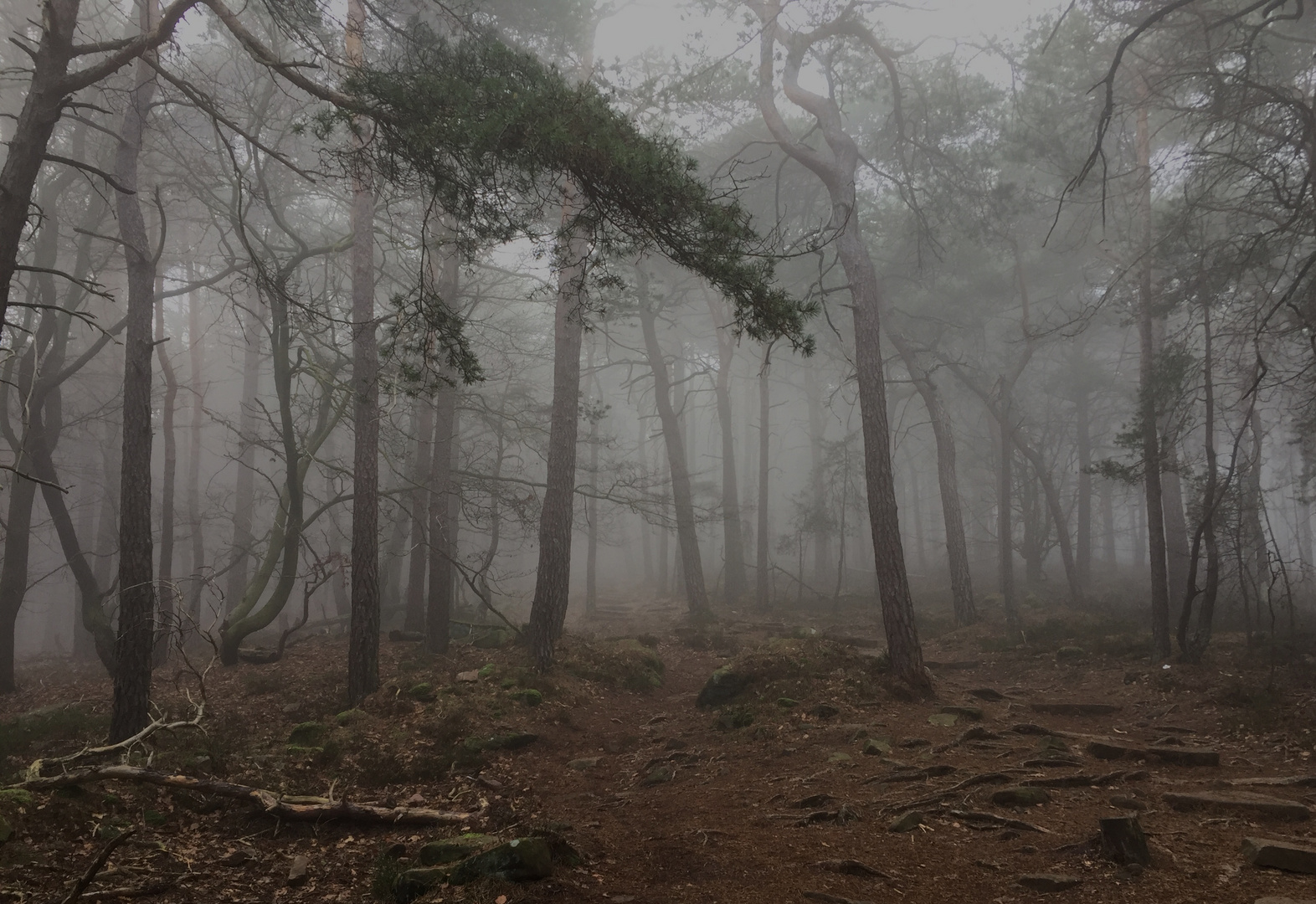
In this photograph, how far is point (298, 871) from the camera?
18.6 ft

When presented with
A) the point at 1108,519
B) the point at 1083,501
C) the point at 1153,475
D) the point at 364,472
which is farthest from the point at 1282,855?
the point at 1108,519

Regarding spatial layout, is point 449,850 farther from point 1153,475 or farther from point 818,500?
point 818,500

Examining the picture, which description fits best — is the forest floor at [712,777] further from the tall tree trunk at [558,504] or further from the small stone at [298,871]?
the tall tree trunk at [558,504]

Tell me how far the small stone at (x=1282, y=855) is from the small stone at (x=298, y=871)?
6.56m

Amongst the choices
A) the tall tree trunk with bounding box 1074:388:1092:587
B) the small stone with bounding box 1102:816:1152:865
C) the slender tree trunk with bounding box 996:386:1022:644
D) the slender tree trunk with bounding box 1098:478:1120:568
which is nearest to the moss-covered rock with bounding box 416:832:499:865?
Answer: the small stone with bounding box 1102:816:1152:865

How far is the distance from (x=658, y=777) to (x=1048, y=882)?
4.28m

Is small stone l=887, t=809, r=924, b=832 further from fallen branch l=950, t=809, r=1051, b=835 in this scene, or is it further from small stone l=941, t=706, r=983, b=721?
small stone l=941, t=706, r=983, b=721

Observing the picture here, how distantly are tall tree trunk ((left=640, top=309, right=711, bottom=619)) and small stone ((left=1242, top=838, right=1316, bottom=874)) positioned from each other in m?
15.7

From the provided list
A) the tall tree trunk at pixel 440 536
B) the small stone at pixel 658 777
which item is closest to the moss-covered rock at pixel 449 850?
the small stone at pixel 658 777

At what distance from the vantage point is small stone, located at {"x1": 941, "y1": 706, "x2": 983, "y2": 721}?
9.64 m

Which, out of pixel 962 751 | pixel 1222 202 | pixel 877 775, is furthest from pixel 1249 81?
pixel 877 775

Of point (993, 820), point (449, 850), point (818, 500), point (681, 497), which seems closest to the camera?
point (449, 850)

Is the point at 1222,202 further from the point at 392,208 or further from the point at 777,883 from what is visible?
the point at 392,208

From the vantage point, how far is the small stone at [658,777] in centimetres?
832
